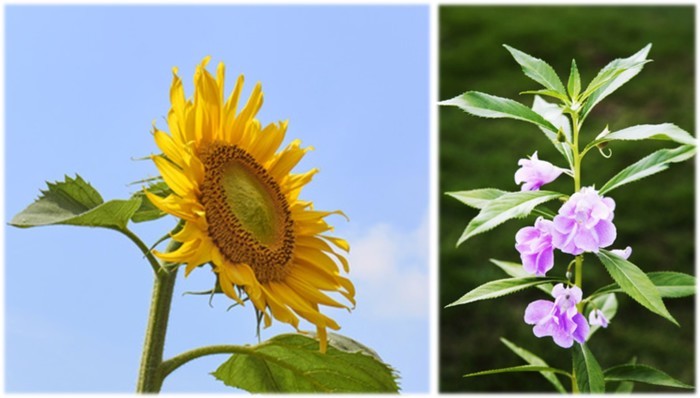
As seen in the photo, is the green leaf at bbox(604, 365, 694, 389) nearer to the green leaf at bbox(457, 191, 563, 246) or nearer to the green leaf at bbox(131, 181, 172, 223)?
the green leaf at bbox(457, 191, 563, 246)

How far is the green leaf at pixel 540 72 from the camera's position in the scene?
1.18m

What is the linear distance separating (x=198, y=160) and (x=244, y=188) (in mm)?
159

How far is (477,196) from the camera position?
1218 mm

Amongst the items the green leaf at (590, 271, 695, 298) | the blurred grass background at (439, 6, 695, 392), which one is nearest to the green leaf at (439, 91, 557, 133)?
the green leaf at (590, 271, 695, 298)

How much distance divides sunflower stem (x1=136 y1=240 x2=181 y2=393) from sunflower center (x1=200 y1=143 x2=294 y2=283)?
0.30 ft

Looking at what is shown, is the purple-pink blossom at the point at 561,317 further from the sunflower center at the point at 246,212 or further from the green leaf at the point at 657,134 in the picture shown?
the sunflower center at the point at 246,212

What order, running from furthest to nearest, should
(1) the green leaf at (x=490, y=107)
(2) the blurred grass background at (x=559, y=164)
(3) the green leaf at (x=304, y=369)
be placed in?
(2) the blurred grass background at (x=559, y=164), (3) the green leaf at (x=304, y=369), (1) the green leaf at (x=490, y=107)

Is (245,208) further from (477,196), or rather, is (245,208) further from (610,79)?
(610,79)

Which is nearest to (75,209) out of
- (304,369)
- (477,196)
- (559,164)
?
(304,369)

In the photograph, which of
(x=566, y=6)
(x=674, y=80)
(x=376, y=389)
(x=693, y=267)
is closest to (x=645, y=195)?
(x=693, y=267)

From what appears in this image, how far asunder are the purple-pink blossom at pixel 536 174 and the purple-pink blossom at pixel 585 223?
126 millimetres

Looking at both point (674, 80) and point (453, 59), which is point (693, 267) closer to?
point (674, 80)

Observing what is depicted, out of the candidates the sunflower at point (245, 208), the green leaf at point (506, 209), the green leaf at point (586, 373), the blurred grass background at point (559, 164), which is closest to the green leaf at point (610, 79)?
the green leaf at point (506, 209)

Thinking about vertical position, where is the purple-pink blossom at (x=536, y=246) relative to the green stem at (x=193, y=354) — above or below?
above
